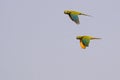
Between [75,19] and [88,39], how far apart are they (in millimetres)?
3062

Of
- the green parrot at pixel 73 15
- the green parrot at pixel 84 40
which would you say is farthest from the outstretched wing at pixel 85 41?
the green parrot at pixel 73 15

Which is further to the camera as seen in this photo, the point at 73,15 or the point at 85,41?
the point at 73,15

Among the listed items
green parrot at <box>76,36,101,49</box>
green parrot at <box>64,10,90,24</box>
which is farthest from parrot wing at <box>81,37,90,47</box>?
green parrot at <box>64,10,90,24</box>

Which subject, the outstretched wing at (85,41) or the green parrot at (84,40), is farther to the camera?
the outstretched wing at (85,41)

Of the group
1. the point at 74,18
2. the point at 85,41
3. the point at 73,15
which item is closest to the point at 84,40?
the point at 85,41

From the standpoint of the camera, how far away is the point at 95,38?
57188 millimetres

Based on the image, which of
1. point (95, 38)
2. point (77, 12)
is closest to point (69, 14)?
point (77, 12)

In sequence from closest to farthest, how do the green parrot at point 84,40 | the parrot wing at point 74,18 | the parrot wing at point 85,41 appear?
the green parrot at point 84,40
the parrot wing at point 85,41
the parrot wing at point 74,18

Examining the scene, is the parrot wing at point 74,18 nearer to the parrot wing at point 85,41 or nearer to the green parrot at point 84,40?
the green parrot at point 84,40

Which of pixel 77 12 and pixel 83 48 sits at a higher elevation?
pixel 77 12

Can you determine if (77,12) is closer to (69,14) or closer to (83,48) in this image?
(69,14)

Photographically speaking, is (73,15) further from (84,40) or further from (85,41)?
(85,41)

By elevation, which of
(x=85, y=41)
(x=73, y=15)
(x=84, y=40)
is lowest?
(x=85, y=41)

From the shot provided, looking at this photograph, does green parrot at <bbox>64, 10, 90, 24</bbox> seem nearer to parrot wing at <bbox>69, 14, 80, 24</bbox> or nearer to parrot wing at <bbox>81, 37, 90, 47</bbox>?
parrot wing at <bbox>69, 14, 80, 24</bbox>
